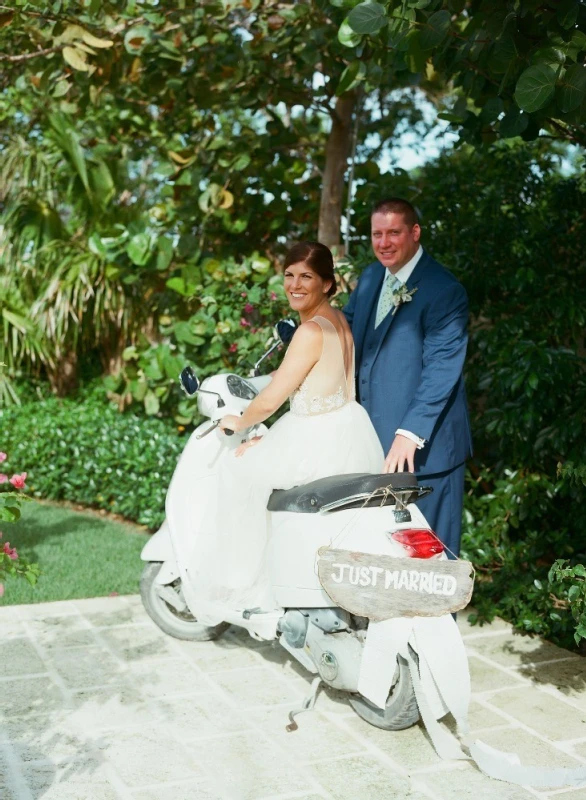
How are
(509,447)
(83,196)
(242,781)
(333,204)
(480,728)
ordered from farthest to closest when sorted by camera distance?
(83,196)
(333,204)
(509,447)
(480,728)
(242,781)

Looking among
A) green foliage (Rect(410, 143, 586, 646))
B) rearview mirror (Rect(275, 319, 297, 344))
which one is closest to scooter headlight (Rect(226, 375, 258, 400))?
rearview mirror (Rect(275, 319, 297, 344))

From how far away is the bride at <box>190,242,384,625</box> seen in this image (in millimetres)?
3793

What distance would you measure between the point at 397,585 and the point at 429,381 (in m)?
0.92

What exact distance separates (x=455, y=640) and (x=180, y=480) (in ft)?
4.85

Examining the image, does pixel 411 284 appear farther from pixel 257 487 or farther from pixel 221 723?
pixel 221 723

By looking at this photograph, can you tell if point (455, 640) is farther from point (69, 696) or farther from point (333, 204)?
point (333, 204)

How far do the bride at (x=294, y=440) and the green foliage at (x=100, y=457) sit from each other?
273 centimetres

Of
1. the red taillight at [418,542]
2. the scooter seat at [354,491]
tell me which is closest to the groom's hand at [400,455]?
the scooter seat at [354,491]

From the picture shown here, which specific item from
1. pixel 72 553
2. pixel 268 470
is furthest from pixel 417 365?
pixel 72 553

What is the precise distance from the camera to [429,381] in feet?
12.9

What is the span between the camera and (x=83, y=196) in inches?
337

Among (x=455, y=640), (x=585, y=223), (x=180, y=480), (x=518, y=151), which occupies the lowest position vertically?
(x=455, y=640)

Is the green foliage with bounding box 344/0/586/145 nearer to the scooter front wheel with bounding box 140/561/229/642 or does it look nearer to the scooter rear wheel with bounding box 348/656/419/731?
the scooter rear wheel with bounding box 348/656/419/731

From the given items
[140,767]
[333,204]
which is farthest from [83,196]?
[140,767]
